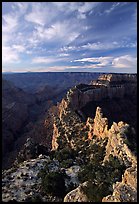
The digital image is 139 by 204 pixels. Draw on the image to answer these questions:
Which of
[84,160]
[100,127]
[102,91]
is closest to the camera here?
[84,160]

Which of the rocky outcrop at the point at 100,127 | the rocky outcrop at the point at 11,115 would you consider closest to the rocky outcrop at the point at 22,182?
the rocky outcrop at the point at 100,127

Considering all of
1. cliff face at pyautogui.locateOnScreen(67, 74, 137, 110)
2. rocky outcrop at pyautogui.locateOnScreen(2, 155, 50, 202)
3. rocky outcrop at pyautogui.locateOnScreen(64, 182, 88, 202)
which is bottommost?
rocky outcrop at pyautogui.locateOnScreen(2, 155, 50, 202)

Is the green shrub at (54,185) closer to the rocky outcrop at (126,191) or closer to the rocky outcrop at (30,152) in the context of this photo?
the rocky outcrop at (126,191)

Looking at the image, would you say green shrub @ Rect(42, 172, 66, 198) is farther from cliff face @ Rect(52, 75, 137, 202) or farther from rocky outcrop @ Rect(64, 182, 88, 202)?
rocky outcrop @ Rect(64, 182, 88, 202)

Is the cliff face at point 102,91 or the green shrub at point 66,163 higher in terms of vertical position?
the cliff face at point 102,91

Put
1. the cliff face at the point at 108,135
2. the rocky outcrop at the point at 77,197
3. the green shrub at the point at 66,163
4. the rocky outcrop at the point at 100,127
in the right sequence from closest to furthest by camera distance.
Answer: the cliff face at the point at 108,135, the rocky outcrop at the point at 77,197, the green shrub at the point at 66,163, the rocky outcrop at the point at 100,127

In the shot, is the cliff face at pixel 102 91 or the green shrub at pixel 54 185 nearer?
the green shrub at pixel 54 185

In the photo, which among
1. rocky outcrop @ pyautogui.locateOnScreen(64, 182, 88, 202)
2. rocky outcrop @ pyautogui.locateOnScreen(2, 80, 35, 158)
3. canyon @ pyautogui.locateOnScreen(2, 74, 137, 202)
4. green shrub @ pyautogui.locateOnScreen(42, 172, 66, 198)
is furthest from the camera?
rocky outcrop @ pyautogui.locateOnScreen(2, 80, 35, 158)

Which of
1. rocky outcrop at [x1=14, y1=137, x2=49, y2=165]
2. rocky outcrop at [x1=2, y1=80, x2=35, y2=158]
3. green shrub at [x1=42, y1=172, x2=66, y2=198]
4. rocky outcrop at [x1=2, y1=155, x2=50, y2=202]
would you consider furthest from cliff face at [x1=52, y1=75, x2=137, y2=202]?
rocky outcrop at [x1=2, y1=80, x2=35, y2=158]

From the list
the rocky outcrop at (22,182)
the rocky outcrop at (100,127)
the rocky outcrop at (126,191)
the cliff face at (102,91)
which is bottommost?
the rocky outcrop at (22,182)

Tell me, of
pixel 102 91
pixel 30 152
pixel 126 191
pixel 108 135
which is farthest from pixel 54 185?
pixel 102 91

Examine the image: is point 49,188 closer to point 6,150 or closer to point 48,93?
point 6,150

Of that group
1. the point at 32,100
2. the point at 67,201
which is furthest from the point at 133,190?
the point at 32,100

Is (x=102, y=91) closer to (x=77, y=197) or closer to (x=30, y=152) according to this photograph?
(x=30, y=152)
